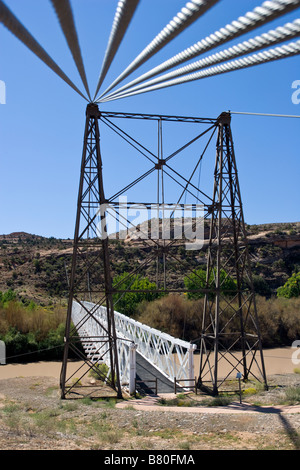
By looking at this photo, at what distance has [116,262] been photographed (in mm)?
61625

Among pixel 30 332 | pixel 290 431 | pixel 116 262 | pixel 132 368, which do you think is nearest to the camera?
pixel 290 431

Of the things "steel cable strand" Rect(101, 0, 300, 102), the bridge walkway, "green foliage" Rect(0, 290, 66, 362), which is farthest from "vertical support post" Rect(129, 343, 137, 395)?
"green foliage" Rect(0, 290, 66, 362)

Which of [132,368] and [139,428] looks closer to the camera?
[139,428]

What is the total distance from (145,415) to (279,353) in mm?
21634

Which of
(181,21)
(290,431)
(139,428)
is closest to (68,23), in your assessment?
(181,21)

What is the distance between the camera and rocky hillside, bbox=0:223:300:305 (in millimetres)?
56000

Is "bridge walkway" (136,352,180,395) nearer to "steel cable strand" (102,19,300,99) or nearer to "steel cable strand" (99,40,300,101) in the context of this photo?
"steel cable strand" (99,40,300,101)

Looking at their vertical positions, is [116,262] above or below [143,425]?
above

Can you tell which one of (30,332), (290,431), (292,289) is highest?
(290,431)

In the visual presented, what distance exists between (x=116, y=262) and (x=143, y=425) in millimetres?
52807

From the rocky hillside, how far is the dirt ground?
40.5 meters

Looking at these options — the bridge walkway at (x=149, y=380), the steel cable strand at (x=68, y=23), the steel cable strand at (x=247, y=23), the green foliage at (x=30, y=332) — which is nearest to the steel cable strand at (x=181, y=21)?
the steel cable strand at (x=247, y=23)

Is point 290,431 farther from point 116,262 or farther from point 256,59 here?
point 116,262

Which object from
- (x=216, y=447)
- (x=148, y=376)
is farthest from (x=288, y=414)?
(x=148, y=376)
